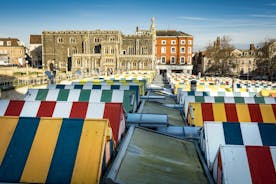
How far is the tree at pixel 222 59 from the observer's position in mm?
77938

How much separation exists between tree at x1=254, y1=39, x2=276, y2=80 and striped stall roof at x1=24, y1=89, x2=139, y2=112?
61.3 metres

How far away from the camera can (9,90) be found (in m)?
20.9

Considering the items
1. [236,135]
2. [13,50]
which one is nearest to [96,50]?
[13,50]

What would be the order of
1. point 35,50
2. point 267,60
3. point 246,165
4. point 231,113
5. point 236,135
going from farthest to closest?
point 35,50 → point 267,60 → point 231,113 → point 236,135 → point 246,165

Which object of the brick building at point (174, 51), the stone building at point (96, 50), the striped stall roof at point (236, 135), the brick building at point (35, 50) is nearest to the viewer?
the striped stall roof at point (236, 135)

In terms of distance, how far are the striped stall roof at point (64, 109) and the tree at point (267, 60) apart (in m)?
64.2

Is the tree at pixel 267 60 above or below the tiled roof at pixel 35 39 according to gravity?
below

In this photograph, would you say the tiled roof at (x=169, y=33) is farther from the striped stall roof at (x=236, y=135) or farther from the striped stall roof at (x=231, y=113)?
the striped stall roof at (x=236, y=135)

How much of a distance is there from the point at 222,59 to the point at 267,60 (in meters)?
13.9

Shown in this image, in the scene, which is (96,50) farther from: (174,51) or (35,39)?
(35,39)

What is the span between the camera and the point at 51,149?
3492mm

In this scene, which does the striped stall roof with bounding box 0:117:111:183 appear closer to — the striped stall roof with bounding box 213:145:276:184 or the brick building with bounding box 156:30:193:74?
the striped stall roof with bounding box 213:145:276:184

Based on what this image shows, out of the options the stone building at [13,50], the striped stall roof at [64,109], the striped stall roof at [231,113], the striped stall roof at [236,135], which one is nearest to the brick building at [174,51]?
the stone building at [13,50]

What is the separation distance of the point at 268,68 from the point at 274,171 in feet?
219
